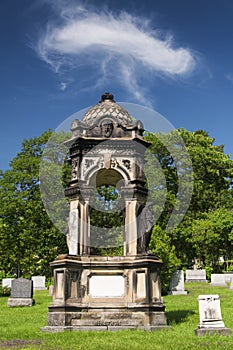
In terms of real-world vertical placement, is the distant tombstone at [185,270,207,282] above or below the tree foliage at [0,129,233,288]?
below

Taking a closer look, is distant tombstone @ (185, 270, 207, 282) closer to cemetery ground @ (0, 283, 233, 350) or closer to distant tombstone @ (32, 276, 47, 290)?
distant tombstone @ (32, 276, 47, 290)

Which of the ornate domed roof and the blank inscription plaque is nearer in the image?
the blank inscription plaque

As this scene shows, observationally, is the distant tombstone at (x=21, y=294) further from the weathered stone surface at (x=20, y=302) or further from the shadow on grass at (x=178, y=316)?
the shadow on grass at (x=178, y=316)

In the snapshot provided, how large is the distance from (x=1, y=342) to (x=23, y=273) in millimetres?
28746

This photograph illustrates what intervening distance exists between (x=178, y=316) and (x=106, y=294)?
9.51 ft

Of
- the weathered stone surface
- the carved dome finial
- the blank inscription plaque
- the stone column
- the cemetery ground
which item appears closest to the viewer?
the cemetery ground

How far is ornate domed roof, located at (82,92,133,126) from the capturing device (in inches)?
524

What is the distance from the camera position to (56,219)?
28.6 metres

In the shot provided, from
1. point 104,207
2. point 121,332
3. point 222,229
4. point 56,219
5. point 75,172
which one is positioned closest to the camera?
point 121,332

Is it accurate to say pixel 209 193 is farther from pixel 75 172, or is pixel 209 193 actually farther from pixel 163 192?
pixel 75 172

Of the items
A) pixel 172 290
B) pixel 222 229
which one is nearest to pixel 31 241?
pixel 172 290

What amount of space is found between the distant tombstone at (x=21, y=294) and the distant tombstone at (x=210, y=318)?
11.4 metres

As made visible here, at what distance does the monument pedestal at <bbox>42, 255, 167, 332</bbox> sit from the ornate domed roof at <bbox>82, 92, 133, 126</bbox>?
177 inches

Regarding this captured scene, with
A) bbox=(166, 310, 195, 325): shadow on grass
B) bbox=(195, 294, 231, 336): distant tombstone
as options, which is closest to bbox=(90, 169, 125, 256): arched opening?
bbox=(166, 310, 195, 325): shadow on grass
